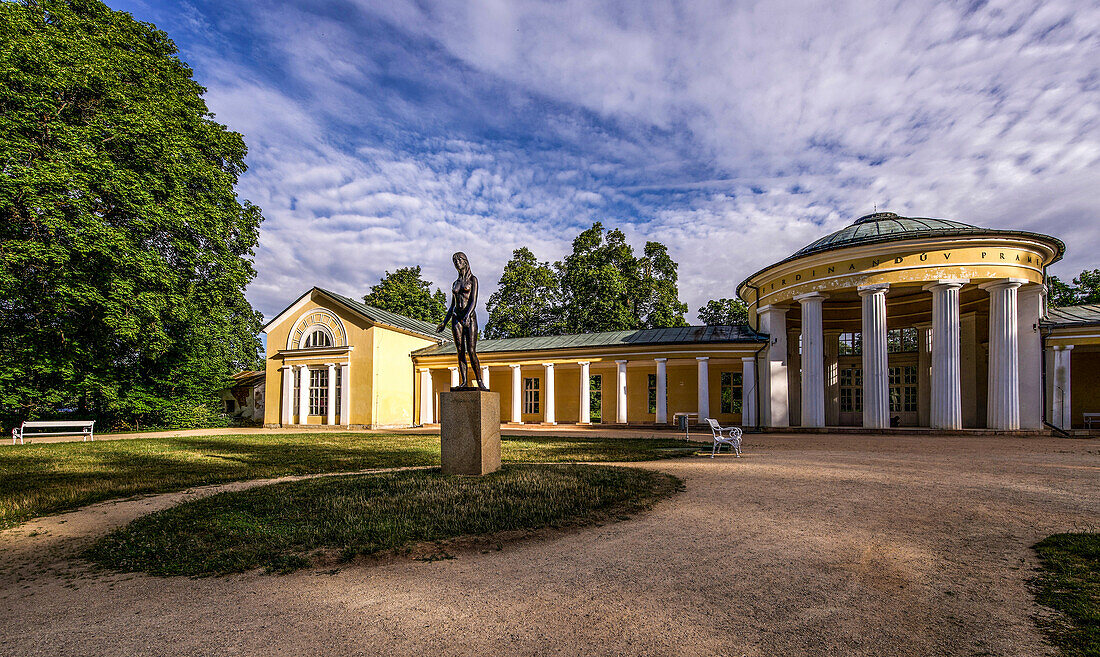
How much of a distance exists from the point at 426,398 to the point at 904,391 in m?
24.7

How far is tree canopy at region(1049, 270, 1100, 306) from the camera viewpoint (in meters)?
30.3

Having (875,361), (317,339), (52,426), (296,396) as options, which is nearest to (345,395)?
(296,396)

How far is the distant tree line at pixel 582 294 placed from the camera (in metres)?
34.2

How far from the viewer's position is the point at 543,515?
17.7 ft

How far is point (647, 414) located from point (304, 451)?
17.4 m

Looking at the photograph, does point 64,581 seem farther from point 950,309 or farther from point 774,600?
point 950,309

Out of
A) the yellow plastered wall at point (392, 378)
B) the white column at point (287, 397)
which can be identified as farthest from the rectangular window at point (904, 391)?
the white column at point (287, 397)

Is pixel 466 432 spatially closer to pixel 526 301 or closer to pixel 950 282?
pixel 950 282

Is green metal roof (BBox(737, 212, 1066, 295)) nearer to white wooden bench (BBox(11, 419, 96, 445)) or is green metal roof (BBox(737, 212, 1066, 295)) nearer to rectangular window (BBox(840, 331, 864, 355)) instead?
rectangular window (BBox(840, 331, 864, 355))

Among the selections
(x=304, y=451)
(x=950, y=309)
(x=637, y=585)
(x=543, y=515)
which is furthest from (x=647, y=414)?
(x=637, y=585)

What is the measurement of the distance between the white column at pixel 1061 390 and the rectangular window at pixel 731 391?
1123 centimetres

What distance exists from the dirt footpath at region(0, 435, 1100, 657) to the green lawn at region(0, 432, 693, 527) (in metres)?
1.72

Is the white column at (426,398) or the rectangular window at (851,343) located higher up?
the rectangular window at (851,343)

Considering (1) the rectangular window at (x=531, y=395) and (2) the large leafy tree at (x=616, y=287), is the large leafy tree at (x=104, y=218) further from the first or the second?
(2) the large leafy tree at (x=616, y=287)
